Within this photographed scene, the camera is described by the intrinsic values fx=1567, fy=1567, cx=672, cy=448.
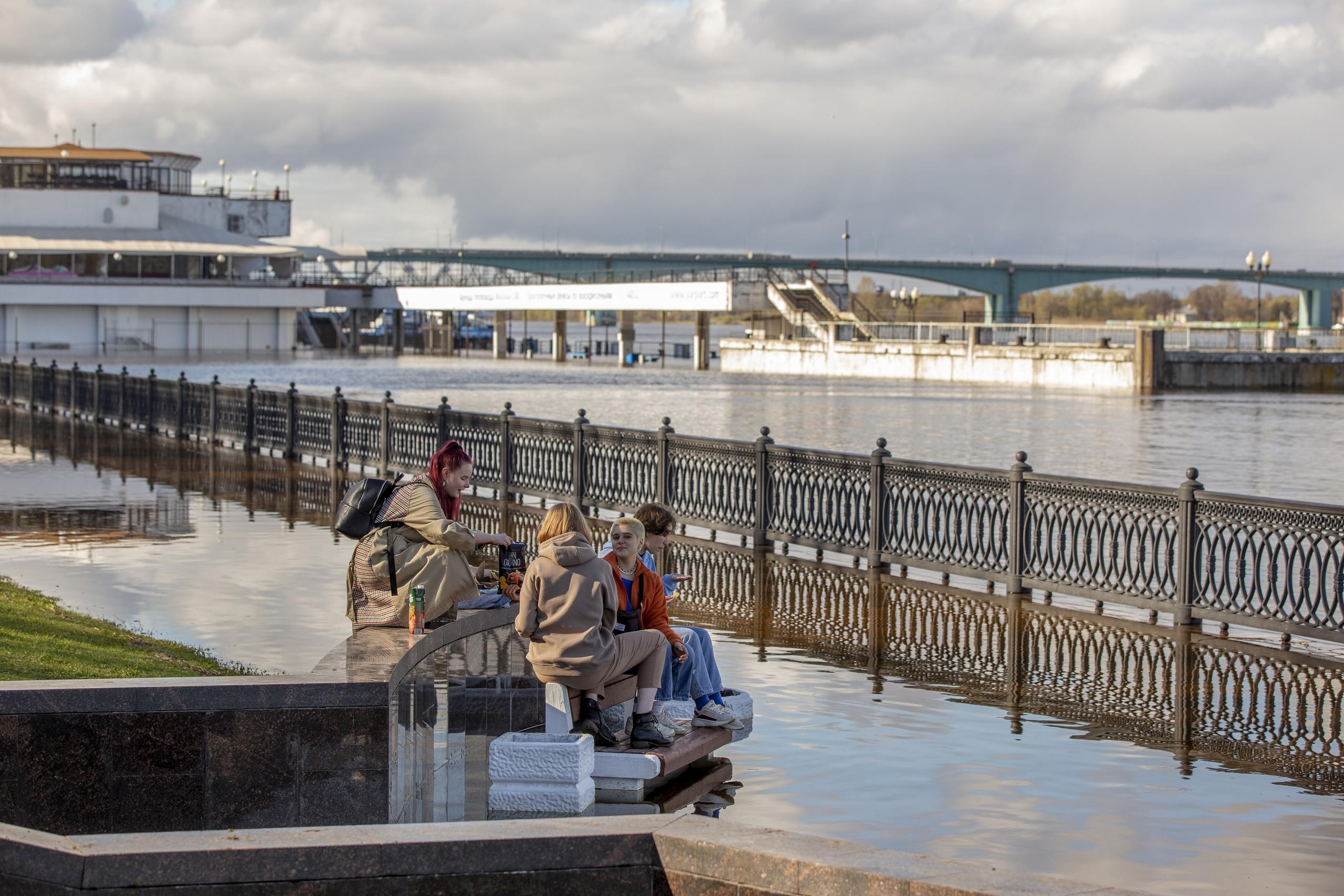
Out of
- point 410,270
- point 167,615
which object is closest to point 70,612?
point 167,615

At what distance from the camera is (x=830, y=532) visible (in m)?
16.7

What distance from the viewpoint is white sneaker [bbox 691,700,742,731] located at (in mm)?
8781

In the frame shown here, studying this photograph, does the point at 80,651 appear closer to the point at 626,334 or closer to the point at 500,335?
the point at 626,334

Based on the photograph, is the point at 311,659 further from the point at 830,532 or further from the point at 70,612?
the point at 830,532

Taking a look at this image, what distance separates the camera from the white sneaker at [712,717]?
28.8 ft

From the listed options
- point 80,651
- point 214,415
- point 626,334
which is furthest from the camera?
point 626,334

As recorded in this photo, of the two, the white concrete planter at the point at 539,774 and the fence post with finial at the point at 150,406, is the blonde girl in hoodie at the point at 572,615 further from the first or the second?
the fence post with finial at the point at 150,406

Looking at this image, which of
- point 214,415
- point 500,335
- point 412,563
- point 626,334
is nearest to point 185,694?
point 412,563

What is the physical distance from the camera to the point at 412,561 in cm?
885

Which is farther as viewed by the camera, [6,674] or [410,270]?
[410,270]

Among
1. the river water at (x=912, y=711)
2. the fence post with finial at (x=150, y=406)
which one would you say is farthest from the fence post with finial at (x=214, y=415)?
the river water at (x=912, y=711)

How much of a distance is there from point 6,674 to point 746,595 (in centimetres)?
729

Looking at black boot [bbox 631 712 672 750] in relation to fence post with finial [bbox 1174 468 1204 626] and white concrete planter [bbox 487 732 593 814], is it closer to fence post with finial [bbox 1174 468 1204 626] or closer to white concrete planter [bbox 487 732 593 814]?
white concrete planter [bbox 487 732 593 814]

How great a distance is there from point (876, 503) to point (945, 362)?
64.5 meters
